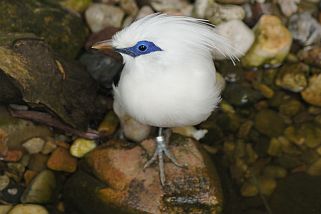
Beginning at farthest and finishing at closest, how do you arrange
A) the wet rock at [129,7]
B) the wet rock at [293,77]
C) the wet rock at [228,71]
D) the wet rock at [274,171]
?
the wet rock at [129,7]
the wet rock at [228,71]
the wet rock at [293,77]
the wet rock at [274,171]

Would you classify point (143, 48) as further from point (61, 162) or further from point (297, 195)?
point (297, 195)

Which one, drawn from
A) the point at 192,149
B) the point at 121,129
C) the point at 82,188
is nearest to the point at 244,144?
the point at 192,149

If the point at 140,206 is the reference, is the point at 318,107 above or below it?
above

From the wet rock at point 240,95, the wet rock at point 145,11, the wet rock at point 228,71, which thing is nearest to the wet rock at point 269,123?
the wet rock at point 240,95

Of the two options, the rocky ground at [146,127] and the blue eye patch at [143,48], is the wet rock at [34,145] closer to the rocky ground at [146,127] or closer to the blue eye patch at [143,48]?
the rocky ground at [146,127]

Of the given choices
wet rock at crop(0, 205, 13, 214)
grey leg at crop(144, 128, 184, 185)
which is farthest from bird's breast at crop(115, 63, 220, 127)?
wet rock at crop(0, 205, 13, 214)

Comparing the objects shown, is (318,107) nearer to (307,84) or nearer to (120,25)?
(307,84)

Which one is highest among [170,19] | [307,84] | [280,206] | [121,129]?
[170,19]
